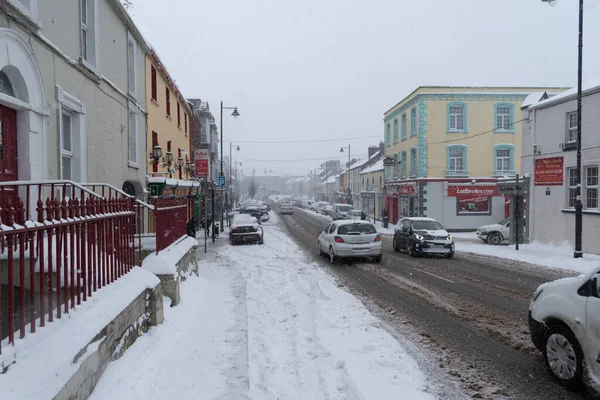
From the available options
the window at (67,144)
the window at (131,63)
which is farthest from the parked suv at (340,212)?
the window at (67,144)

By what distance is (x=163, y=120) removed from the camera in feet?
65.2

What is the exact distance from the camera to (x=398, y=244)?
18391 millimetres

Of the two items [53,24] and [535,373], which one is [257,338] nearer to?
[535,373]

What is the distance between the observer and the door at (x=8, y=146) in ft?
22.3

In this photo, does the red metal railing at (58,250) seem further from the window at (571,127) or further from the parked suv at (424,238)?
the window at (571,127)

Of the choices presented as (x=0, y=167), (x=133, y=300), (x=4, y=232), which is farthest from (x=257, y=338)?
(x=0, y=167)

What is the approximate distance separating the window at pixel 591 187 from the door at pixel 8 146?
18.5 metres

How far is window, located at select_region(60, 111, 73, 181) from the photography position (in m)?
9.36

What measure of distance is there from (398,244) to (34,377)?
16493mm

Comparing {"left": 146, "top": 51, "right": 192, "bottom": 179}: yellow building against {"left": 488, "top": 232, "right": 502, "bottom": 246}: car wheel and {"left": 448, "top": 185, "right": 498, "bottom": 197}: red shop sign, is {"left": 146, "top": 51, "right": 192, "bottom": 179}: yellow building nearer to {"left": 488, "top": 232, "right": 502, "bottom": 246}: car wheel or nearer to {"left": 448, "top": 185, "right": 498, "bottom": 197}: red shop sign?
{"left": 488, "top": 232, "right": 502, "bottom": 246}: car wheel

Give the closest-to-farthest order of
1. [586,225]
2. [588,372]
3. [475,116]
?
→ 1. [588,372]
2. [586,225]
3. [475,116]

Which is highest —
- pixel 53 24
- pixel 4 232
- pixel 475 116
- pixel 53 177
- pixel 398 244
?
pixel 475 116

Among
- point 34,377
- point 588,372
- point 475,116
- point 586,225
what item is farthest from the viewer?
point 475,116

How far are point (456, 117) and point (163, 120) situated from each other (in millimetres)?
22513
